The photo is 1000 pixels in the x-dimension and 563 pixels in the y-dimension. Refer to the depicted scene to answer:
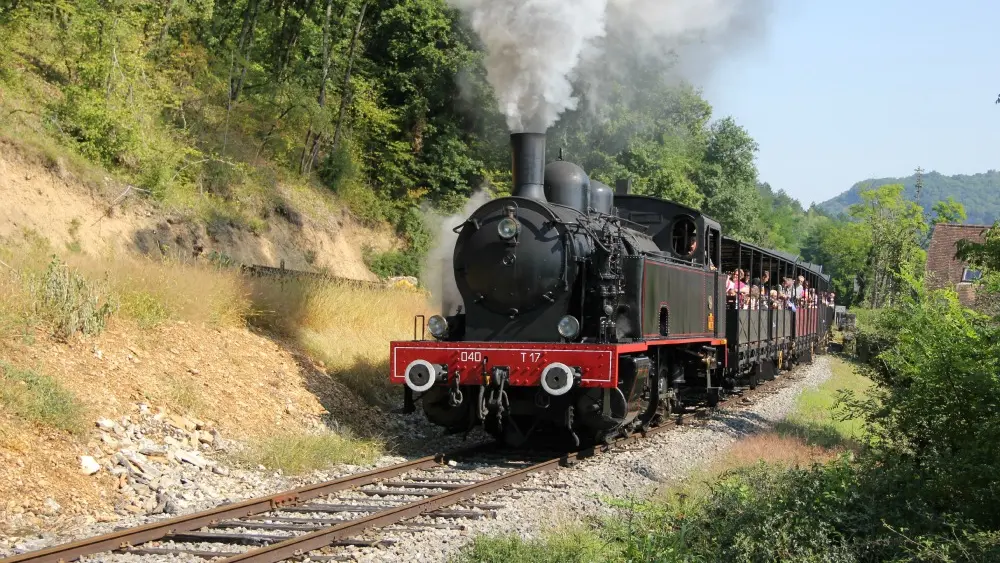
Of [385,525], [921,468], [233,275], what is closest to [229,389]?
[233,275]

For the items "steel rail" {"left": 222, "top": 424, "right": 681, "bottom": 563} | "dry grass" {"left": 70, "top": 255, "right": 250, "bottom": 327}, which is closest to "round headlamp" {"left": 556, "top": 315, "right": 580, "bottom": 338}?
"steel rail" {"left": 222, "top": 424, "right": 681, "bottom": 563}

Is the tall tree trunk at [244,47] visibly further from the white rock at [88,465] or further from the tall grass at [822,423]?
the white rock at [88,465]

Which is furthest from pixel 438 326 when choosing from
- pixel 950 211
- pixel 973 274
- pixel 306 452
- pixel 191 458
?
pixel 950 211

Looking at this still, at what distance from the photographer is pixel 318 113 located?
2656 cm

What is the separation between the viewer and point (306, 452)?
9227mm

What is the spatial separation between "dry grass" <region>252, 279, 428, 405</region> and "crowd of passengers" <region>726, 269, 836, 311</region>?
229 inches

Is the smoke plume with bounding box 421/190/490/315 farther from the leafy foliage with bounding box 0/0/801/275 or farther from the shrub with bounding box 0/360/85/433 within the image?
the shrub with bounding box 0/360/85/433

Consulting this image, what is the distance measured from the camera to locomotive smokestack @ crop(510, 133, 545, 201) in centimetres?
1065

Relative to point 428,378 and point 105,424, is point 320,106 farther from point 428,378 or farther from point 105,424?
point 105,424

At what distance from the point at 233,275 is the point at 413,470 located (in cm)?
510

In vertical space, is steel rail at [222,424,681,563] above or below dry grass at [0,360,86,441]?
below

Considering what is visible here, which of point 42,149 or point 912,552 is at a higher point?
point 42,149

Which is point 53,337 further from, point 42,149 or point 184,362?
point 42,149

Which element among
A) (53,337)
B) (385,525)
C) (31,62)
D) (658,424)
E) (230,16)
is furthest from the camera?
(230,16)
